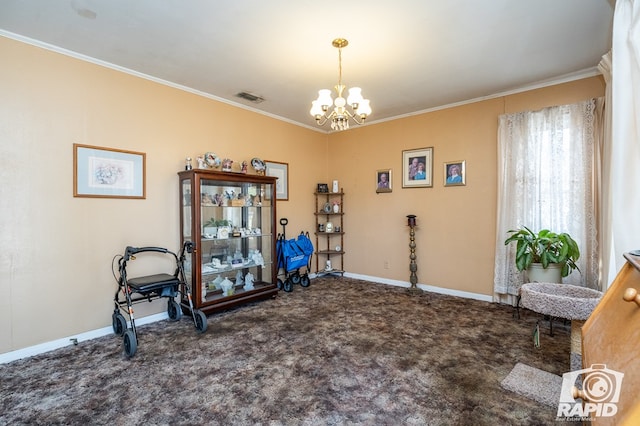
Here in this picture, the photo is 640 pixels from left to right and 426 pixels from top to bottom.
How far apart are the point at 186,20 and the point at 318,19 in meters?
1.04

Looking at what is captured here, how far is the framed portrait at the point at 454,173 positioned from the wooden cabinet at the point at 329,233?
1.83 metres

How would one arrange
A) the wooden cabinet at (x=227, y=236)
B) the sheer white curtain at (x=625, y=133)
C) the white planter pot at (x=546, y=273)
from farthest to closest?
the wooden cabinet at (x=227, y=236)
the white planter pot at (x=546, y=273)
the sheer white curtain at (x=625, y=133)

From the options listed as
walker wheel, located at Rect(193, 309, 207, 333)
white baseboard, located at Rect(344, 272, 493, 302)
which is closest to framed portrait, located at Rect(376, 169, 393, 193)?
white baseboard, located at Rect(344, 272, 493, 302)

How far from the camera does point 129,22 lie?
95.8 inches

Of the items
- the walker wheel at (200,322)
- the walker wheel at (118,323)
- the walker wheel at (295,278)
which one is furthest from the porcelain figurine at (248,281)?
the walker wheel at (118,323)

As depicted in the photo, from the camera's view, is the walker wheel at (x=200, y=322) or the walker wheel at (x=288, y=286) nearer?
the walker wheel at (x=200, y=322)

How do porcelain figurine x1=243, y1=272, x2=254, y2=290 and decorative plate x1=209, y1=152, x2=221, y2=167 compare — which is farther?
porcelain figurine x1=243, y1=272, x2=254, y2=290

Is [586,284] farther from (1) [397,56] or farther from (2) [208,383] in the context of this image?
(2) [208,383]

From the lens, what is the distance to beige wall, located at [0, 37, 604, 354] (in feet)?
8.70

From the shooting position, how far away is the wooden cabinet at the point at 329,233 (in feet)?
18.2

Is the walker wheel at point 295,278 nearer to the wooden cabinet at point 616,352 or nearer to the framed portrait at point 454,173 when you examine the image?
the framed portrait at point 454,173

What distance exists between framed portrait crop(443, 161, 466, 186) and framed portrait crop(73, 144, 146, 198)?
3953 mm

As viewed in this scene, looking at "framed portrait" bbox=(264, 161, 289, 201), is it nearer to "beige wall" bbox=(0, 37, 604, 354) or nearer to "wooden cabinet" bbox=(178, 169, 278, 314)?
→ "beige wall" bbox=(0, 37, 604, 354)

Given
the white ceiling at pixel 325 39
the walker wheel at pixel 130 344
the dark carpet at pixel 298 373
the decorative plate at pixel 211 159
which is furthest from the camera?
the decorative plate at pixel 211 159
